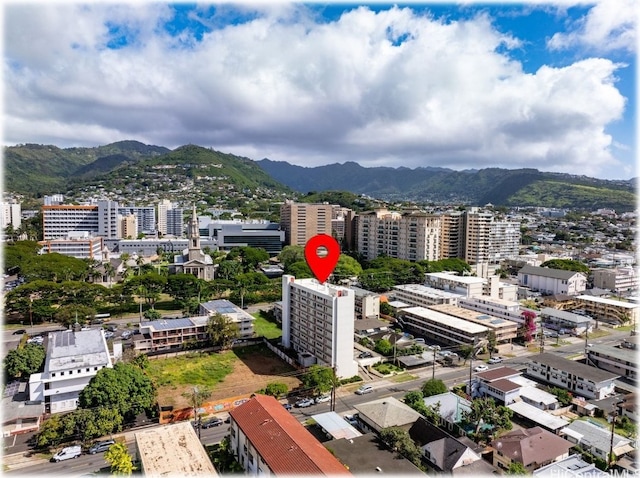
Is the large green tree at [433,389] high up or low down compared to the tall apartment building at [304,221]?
down

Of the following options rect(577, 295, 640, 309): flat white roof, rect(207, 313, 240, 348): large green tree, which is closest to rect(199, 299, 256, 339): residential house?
rect(207, 313, 240, 348): large green tree

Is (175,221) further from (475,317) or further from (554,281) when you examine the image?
(475,317)

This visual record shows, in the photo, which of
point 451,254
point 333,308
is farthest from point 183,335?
point 451,254

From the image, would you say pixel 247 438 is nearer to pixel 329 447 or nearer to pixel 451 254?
pixel 329 447

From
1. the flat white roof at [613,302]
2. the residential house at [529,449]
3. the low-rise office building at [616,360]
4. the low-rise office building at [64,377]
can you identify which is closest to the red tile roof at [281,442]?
the residential house at [529,449]

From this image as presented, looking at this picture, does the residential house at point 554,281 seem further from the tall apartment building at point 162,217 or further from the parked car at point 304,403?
the tall apartment building at point 162,217

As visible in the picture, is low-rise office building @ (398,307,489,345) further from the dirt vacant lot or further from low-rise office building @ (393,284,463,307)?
the dirt vacant lot
